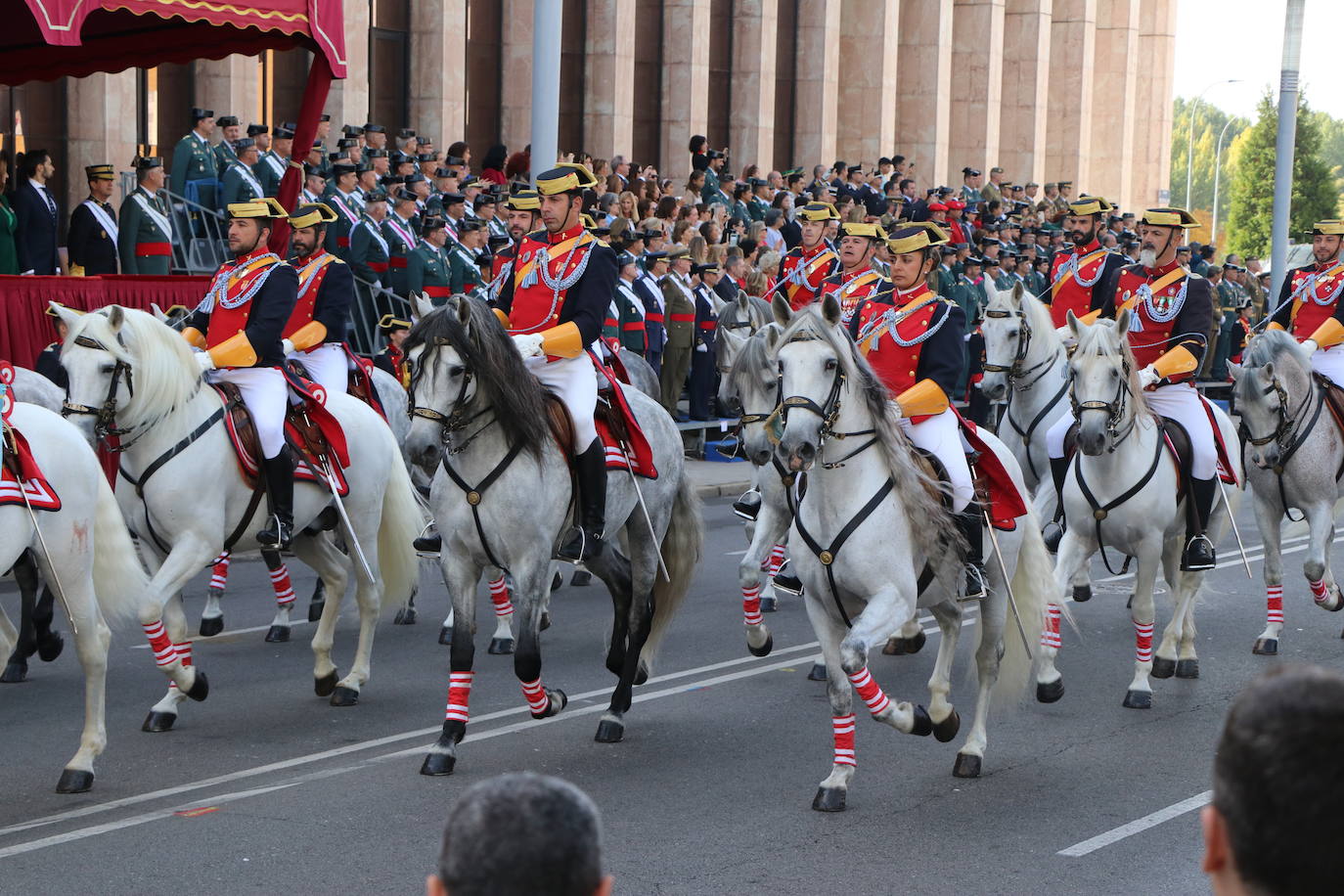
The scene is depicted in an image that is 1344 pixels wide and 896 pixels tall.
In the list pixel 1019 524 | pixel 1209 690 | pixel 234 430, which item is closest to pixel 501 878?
pixel 1019 524

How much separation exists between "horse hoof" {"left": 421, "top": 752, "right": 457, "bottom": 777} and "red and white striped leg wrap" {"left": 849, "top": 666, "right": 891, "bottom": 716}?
1948 millimetres

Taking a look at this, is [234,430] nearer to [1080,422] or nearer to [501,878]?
[1080,422]

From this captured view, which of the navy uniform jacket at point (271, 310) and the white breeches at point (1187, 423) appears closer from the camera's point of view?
the navy uniform jacket at point (271, 310)

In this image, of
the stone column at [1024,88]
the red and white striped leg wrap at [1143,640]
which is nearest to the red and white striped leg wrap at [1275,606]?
the red and white striped leg wrap at [1143,640]

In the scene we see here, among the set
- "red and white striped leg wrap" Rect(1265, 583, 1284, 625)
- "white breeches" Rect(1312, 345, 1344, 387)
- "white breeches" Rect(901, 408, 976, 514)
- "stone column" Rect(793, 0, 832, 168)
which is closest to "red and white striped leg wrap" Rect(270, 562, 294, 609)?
"white breeches" Rect(901, 408, 976, 514)

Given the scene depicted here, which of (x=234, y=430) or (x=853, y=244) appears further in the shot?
(x=853, y=244)

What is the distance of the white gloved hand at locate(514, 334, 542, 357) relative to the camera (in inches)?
336

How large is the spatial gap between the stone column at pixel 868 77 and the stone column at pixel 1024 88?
7069 millimetres

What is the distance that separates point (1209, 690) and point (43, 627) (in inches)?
269

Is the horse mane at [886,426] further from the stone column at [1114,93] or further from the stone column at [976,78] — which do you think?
the stone column at [1114,93]

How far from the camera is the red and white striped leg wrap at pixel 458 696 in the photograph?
820 centimetres

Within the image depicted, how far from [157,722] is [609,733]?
2283 millimetres

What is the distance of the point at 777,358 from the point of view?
24.6ft

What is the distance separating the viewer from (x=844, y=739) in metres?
7.61
